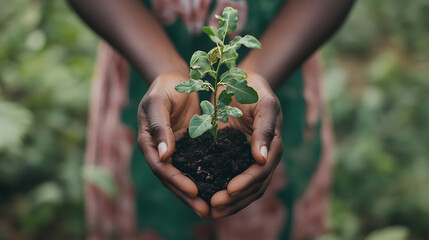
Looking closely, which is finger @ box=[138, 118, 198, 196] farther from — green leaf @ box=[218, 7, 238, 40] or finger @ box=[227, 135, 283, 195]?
green leaf @ box=[218, 7, 238, 40]

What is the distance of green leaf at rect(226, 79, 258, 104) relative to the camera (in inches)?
31.8

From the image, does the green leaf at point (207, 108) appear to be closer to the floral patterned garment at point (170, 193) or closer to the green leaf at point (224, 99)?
the green leaf at point (224, 99)

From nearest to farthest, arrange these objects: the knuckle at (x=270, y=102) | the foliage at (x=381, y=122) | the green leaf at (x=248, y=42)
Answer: the green leaf at (x=248, y=42) < the knuckle at (x=270, y=102) < the foliage at (x=381, y=122)

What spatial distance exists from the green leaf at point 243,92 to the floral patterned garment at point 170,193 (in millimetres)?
358

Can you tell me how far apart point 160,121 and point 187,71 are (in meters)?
0.21

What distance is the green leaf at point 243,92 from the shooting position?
31.8 inches

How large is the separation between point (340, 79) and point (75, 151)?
1.36m

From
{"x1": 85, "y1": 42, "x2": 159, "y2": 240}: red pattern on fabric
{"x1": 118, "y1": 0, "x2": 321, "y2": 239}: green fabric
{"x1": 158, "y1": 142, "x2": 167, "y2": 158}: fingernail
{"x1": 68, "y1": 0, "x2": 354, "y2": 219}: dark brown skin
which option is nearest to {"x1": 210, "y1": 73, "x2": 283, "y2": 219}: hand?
{"x1": 68, "y1": 0, "x2": 354, "y2": 219}: dark brown skin

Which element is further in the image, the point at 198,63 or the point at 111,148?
the point at 111,148

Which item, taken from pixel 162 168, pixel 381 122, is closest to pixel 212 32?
pixel 162 168

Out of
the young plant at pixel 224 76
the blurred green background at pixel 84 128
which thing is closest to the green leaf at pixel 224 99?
the young plant at pixel 224 76

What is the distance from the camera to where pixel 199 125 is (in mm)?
815

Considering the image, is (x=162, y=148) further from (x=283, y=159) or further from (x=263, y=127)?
(x=283, y=159)

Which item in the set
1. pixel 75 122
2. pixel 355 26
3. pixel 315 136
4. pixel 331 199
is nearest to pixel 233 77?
pixel 315 136
